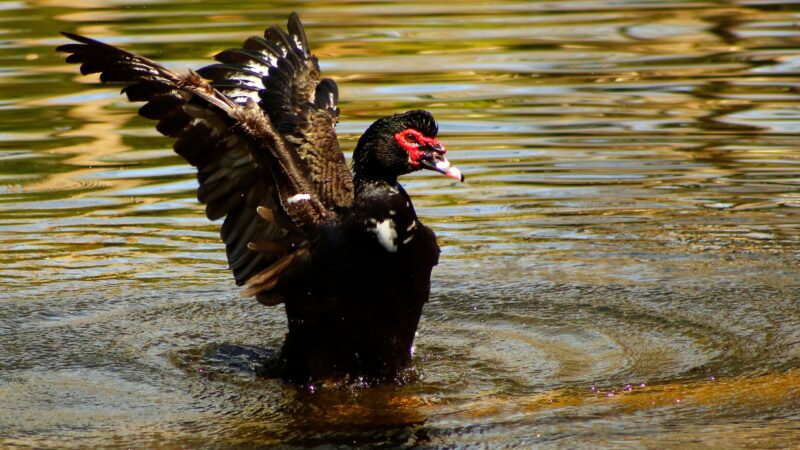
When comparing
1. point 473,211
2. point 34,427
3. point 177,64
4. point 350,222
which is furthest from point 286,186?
point 177,64

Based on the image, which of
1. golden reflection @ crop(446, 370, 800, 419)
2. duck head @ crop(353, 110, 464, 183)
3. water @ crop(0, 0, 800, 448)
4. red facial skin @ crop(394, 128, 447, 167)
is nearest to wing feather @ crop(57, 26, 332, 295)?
duck head @ crop(353, 110, 464, 183)

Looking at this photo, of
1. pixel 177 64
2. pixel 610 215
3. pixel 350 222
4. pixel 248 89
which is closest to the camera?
pixel 350 222

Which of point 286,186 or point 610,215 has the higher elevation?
point 286,186

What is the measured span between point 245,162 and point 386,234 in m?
0.71

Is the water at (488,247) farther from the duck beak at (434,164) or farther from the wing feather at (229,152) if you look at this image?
the duck beak at (434,164)

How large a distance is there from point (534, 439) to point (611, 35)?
9.19 meters

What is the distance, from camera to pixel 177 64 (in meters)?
12.2

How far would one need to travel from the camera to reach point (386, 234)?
5660 mm

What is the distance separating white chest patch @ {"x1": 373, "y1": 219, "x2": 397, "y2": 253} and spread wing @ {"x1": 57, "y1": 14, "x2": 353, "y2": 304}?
0.98 ft

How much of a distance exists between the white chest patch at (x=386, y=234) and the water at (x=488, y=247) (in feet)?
2.02

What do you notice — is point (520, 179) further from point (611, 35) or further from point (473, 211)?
point (611, 35)

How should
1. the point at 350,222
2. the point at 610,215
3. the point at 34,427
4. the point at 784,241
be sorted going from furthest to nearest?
the point at 610,215
the point at 784,241
the point at 350,222
the point at 34,427

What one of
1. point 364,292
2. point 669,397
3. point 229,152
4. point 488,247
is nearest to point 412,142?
point 364,292

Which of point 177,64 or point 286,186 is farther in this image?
point 177,64
